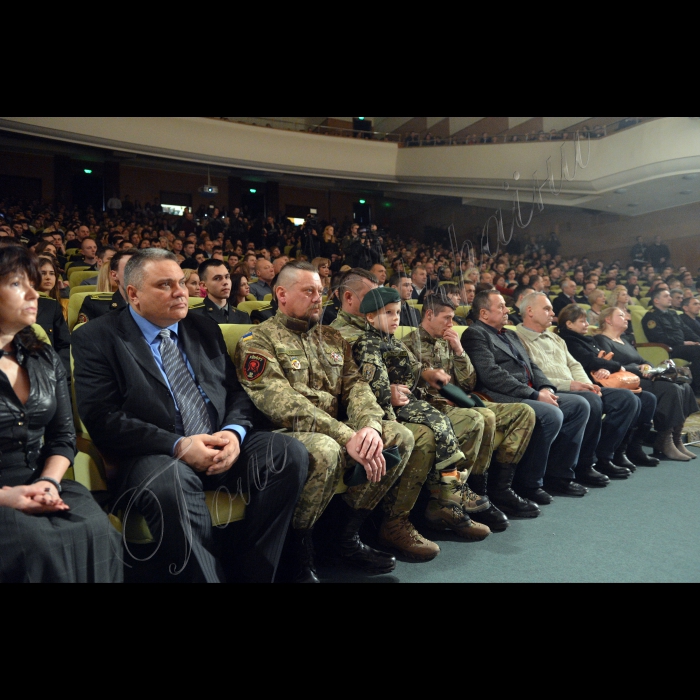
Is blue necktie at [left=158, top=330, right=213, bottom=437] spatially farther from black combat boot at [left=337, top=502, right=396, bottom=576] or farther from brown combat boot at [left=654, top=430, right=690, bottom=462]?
brown combat boot at [left=654, top=430, right=690, bottom=462]

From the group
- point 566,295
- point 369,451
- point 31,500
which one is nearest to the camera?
point 31,500

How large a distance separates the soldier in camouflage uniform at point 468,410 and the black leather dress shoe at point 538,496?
0.15m

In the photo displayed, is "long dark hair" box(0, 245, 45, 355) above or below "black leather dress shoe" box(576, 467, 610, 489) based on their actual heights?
above

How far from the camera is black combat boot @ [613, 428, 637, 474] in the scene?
253cm

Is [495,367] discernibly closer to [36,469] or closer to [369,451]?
[369,451]

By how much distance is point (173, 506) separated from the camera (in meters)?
1.13

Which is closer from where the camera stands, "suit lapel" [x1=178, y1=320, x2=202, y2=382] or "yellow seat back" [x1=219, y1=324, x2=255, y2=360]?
"suit lapel" [x1=178, y1=320, x2=202, y2=382]

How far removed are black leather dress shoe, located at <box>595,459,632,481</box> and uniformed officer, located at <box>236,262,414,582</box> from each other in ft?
4.32

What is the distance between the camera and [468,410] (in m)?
1.90

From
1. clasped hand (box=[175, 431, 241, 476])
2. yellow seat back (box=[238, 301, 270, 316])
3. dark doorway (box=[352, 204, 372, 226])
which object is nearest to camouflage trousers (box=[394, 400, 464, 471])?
clasped hand (box=[175, 431, 241, 476])

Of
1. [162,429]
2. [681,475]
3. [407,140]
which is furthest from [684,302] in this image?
[407,140]

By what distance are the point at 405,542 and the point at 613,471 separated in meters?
1.30

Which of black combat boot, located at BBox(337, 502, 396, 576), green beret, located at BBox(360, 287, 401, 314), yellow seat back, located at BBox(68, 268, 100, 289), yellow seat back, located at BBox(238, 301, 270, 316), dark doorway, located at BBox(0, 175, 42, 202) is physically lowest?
black combat boot, located at BBox(337, 502, 396, 576)

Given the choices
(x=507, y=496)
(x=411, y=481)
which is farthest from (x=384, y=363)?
(x=507, y=496)
